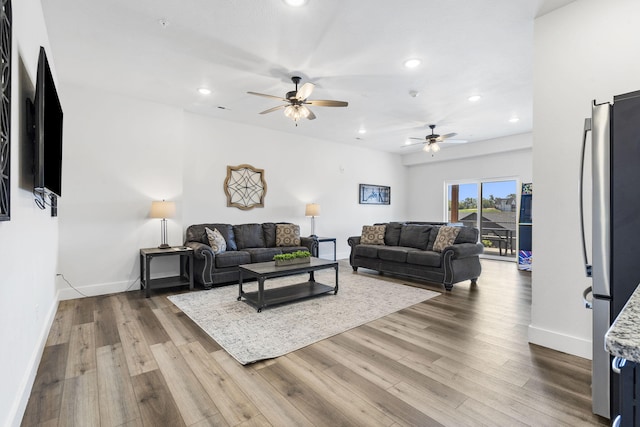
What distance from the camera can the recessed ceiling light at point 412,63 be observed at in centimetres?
330

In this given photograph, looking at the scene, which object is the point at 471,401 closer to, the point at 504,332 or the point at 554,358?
the point at 554,358

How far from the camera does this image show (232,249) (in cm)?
508

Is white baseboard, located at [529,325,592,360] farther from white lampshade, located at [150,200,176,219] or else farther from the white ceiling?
white lampshade, located at [150,200,176,219]

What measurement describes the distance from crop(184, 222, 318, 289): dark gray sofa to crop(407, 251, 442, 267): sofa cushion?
70.3 inches

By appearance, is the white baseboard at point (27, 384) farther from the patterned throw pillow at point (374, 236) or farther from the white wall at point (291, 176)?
the patterned throw pillow at point (374, 236)

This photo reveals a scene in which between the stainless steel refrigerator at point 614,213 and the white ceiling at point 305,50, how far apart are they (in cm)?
156

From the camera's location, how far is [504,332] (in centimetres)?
292

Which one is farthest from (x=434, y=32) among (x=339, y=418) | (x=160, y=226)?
(x=160, y=226)

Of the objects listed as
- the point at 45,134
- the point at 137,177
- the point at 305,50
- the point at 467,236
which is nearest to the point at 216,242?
the point at 137,177

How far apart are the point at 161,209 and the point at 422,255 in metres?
3.93

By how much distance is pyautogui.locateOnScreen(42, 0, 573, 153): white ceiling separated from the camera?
2.50 metres

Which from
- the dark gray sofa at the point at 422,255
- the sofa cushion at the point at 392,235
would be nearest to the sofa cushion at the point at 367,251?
the dark gray sofa at the point at 422,255

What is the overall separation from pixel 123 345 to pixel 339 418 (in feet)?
6.61

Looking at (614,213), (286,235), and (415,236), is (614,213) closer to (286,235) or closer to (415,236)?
(415,236)
